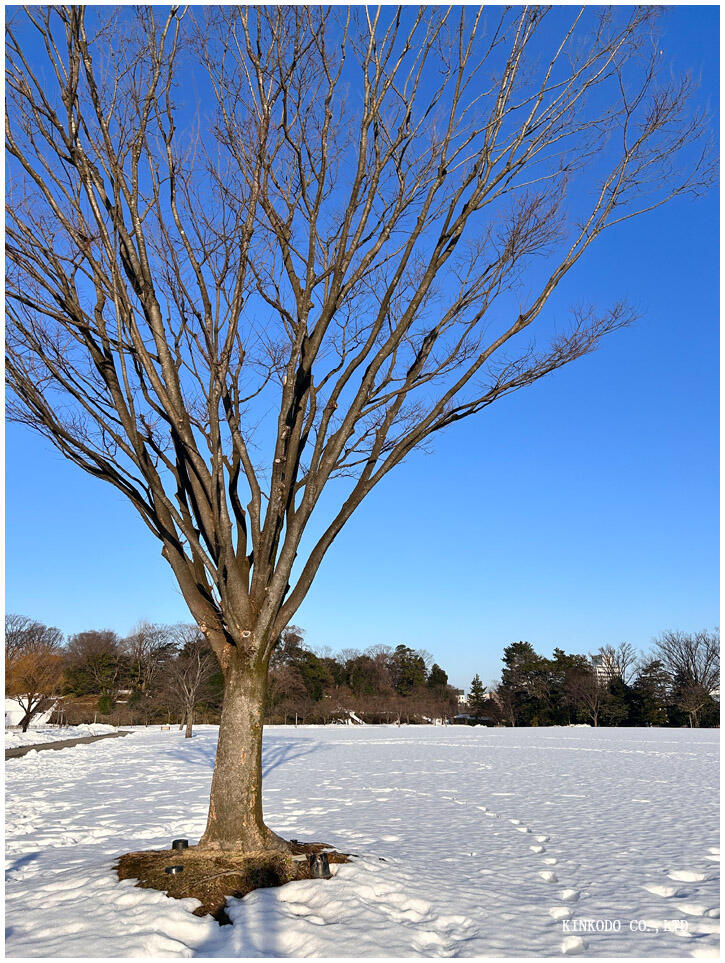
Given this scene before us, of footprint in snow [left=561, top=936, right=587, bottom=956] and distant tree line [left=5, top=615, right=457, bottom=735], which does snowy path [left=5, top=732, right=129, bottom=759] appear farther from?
footprint in snow [left=561, top=936, right=587, bottom=956]

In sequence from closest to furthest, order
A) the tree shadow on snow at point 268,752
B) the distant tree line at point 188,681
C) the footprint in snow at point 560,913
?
the footprint in snow at point 560,913 → the tree shadow on snow at point 268,752 → the distant tree line at point 188,681

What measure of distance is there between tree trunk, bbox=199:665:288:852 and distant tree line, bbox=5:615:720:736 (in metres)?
32.0

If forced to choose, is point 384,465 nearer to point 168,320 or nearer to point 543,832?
point 168,320

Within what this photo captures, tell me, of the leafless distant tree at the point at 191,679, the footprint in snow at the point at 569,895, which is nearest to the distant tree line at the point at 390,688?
the leafless distant tree at the point at 191,679

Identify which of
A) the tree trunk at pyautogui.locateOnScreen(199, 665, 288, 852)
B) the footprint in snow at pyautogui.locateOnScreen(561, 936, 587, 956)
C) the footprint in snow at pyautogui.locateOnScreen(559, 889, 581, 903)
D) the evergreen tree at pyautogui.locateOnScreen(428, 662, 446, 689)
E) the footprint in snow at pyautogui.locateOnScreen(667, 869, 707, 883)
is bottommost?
the evergreen tree at pyautogui.locateOnScreen(428, 662, 446, 689)

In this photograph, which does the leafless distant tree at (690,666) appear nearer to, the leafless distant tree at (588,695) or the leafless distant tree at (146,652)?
the leafless distant tree at (588,695)

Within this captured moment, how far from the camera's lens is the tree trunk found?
4.23 m

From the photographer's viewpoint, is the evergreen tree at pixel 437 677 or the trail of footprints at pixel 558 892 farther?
the evergreen tree at pixel 437 677

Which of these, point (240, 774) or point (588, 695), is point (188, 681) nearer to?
point (240, 774)

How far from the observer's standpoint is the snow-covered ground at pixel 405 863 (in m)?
3.24

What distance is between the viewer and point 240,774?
14.1 feet

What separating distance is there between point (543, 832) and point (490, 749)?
1340cm

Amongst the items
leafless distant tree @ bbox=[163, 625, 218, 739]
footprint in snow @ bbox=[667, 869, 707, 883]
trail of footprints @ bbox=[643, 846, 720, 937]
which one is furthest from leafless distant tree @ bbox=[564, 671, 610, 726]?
footprint in snow @ bbox=[667, 869, 707, 883]

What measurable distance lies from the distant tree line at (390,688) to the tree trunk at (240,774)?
32039 millimetres
